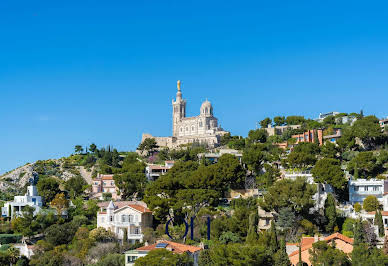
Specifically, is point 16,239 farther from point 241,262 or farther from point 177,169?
point 241,262

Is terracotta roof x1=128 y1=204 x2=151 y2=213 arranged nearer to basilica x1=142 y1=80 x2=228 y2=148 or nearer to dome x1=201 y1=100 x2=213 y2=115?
basilica x1=142 y1=80 x2=228 y2=148

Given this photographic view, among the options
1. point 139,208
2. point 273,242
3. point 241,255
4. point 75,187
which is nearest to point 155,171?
point 75,187

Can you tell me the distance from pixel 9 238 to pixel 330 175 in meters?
33.0

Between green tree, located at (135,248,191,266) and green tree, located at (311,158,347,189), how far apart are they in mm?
19955

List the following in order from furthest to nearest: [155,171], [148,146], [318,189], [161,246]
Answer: [148,146] < [155,171] < [318,189] < [161,246]

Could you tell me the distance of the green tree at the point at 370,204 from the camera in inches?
2111

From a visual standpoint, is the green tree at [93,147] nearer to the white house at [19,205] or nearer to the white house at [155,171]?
the white house at [155,171]

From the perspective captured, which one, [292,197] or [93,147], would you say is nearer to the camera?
[292,197]

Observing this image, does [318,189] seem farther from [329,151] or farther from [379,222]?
[329,151]

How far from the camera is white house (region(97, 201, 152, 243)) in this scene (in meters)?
55.8

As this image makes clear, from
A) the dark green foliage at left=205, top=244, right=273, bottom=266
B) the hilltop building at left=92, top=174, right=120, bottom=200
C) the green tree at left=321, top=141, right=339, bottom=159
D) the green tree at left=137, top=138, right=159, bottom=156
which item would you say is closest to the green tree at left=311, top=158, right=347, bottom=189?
the green tree at left=321, top=141, right=339, bottom=159

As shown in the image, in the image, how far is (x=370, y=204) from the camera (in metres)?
53.8

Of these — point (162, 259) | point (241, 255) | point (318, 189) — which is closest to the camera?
point (241, 255)

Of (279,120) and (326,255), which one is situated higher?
(279,120)
